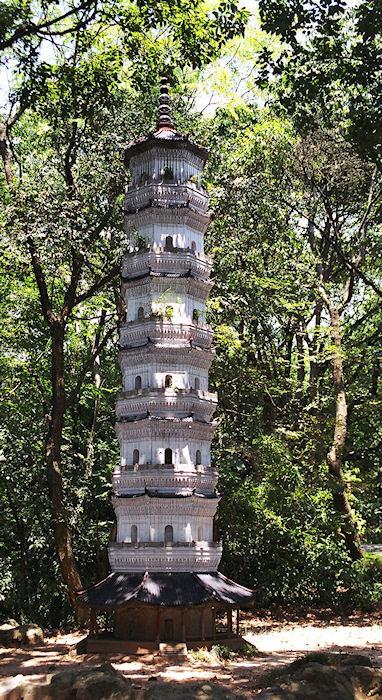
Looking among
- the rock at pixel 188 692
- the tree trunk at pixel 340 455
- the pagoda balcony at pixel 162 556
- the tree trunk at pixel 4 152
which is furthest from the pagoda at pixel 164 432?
the tree trunk at pixel 340 455

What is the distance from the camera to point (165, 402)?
57.8 ft

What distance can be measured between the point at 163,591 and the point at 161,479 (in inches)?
106

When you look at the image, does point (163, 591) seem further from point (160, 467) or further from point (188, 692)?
point (188, 692)

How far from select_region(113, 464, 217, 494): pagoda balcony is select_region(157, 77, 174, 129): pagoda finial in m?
10.1

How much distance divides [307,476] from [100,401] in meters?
8.56

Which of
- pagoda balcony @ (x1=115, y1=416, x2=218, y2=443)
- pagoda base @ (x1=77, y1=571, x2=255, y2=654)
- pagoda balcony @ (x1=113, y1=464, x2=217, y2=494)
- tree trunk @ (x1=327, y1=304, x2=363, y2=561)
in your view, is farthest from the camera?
tree trunk @ (x1=327, y1=304, x2=363, y2=561)

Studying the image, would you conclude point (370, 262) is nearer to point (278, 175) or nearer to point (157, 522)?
point (278, 175)

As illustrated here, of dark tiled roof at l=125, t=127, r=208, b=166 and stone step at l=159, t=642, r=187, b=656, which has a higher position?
dark tiled roof at l=125, t=127, r=208, b=166

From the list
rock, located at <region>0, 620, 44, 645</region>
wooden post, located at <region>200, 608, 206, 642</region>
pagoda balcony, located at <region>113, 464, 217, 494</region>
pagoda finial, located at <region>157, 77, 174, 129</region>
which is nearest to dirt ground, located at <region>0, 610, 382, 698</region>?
rock, located at <region>0, 620, 44, 645</region>

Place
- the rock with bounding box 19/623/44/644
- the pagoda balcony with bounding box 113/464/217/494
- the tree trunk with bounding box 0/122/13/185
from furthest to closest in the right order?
1. the tree trunk with bounding box 0/122/13/185
2. the rock with bounding box 19/623/44/644
3. the pagoda balcony with bounding box 113/464/217/494

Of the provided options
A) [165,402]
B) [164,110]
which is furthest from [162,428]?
[164,110]

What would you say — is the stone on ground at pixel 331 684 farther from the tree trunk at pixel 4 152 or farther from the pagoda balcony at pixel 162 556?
the tree trunk at pixel 4 152

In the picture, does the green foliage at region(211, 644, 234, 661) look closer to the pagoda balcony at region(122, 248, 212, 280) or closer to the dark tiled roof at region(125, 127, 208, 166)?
the pagoda balcony at region(122, 248, 212, 280)

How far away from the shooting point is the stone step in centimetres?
1514
